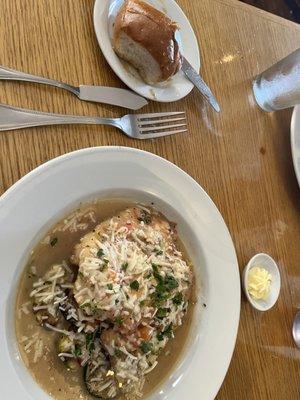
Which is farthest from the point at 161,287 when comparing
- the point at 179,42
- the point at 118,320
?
the point at 179,42

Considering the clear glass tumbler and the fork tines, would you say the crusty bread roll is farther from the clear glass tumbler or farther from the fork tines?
the clear glass tumbler

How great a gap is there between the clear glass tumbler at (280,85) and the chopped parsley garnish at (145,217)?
0.67 metres

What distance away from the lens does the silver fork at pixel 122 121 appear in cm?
112

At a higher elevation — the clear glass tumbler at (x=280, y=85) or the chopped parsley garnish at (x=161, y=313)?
the clear glass tumbler at (x=280, y=85)

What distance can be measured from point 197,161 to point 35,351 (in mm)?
723

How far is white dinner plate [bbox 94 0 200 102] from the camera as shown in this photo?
4.30 feet

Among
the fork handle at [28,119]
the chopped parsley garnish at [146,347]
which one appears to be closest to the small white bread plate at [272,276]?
the chopped parsley garnish at [146,347]

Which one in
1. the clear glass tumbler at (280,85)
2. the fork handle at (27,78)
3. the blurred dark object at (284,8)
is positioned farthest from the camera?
the blurred dark object at (284,8)

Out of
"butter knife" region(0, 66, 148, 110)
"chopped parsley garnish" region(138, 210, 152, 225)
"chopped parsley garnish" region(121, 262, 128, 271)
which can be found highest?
"butter knife" region(0, 66, 148, 110)

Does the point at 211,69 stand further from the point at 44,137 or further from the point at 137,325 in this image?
the point at 137,325

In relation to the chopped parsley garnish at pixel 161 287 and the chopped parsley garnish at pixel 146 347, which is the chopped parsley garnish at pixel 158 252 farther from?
the chopped parsley garnish at pixel 146 347

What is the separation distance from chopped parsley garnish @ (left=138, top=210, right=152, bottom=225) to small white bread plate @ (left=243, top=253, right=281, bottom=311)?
39 centimetres

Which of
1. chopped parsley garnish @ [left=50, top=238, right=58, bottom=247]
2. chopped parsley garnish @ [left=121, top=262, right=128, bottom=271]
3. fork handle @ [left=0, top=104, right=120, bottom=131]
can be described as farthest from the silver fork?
chopped parsley garnish @ [left=121, top=262, right=128, bottom=271]

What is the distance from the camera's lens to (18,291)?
111 cm
